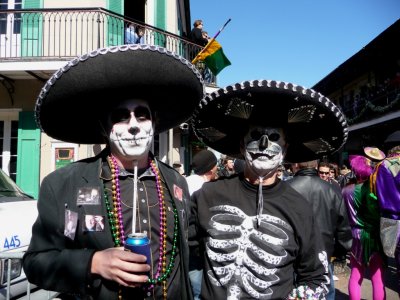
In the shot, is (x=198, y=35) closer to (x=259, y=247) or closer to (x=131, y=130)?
(x=131, y=130)

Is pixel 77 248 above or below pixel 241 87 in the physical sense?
below

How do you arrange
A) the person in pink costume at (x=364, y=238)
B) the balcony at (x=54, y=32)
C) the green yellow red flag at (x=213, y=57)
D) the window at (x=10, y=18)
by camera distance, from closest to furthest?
1. the person in pink costume at (x=364, y=238)
2. the balcony at (x=54, y=32)
3. the window at (x=10, y=18)
4. the green yellow red flag at (x=213, y=57)

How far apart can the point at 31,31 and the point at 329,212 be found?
27.4ft

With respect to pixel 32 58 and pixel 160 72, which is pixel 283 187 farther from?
pixel 32 58

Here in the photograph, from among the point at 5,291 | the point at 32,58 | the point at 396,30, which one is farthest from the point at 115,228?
the point at 396,30

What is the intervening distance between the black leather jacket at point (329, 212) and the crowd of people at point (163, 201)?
1093 mm

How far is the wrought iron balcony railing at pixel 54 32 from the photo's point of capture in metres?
8.72

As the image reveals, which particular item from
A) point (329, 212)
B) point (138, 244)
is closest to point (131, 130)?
point (138, 244)

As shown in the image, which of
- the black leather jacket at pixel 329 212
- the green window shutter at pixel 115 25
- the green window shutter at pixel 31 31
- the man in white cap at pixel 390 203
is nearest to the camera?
the black leather jacket at pixel 329 212

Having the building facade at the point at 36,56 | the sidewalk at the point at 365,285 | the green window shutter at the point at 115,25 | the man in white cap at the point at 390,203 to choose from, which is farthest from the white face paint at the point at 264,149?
the green window shutter at the point at 115,25

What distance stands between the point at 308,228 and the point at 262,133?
1.77ft

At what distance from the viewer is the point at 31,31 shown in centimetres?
898

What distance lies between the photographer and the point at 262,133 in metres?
2.04

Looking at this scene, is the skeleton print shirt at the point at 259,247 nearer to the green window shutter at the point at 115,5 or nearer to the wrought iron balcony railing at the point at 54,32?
the wrought iron balcony railing at the point at 54,32
